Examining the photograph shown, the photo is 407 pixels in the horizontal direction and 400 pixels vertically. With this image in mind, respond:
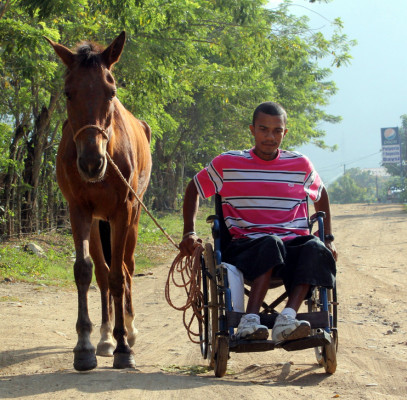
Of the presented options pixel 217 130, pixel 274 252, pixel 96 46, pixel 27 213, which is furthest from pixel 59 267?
pixel 217 130

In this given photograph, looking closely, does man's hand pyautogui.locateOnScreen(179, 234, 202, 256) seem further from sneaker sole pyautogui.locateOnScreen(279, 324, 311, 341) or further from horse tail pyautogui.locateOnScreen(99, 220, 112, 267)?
horse tail pyautogui.locateOnScreen(99, 220, 112, 267)

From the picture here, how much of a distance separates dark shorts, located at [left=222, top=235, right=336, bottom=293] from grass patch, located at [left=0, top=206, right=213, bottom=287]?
19.9 feet

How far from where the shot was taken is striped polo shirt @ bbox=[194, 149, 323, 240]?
4.88m

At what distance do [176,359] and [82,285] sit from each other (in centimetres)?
100

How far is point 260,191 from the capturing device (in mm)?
4918

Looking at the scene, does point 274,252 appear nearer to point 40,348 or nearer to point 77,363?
point 77,363

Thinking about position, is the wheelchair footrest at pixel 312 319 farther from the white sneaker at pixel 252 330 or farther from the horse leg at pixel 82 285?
the horse leg at pixel 82 285

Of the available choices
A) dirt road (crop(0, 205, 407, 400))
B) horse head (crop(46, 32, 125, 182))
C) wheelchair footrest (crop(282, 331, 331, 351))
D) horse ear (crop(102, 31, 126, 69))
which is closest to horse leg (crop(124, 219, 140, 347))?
dirt road (crop(0, 205, 407, 400))

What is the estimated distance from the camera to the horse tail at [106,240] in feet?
21.3

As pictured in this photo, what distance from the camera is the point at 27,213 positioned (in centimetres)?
1390

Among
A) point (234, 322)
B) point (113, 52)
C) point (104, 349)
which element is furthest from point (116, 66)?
point (234, 322)

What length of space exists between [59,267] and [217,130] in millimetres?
16938

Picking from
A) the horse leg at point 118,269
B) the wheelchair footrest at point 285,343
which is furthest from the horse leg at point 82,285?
the wheelchair footrest at point 285,343

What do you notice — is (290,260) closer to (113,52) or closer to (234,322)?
(234,322)
